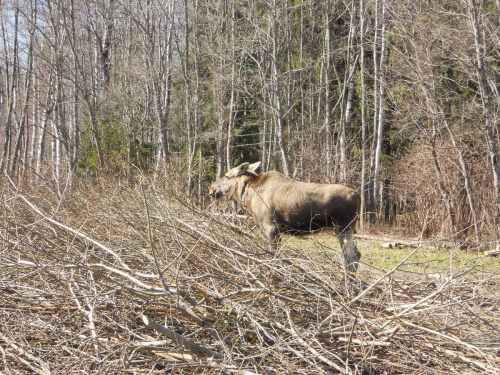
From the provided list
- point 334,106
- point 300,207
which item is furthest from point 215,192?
point 334,106

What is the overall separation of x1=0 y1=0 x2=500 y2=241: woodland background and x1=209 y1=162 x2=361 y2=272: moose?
89 centimetres

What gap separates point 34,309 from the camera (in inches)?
184

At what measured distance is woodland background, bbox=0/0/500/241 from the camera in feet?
39.4

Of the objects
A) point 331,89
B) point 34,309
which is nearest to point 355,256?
point 34,309

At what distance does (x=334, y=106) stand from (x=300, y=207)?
1421cm

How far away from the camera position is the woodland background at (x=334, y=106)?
12.0 meters

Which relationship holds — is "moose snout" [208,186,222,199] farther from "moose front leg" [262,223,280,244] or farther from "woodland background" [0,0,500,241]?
"moose front leg" [262,223,280,244]

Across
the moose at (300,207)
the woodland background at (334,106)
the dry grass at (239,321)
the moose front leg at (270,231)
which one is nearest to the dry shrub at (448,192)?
the woodland background at (334,106)

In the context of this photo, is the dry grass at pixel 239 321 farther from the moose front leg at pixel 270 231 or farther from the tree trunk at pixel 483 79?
the tree trunk at pixel 483 79

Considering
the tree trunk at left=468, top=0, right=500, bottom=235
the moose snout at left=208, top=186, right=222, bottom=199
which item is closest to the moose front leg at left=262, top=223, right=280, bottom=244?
the moose snout at left=208, top=186, right=222, bottom=199

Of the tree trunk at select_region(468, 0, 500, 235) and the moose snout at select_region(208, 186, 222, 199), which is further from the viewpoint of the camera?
the tree trunk at select_region(468, 0, 500, 235)

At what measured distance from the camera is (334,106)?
2134 centimetres

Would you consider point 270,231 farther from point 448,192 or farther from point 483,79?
point 448,192

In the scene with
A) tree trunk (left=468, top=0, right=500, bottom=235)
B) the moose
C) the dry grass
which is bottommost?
the dry grass
